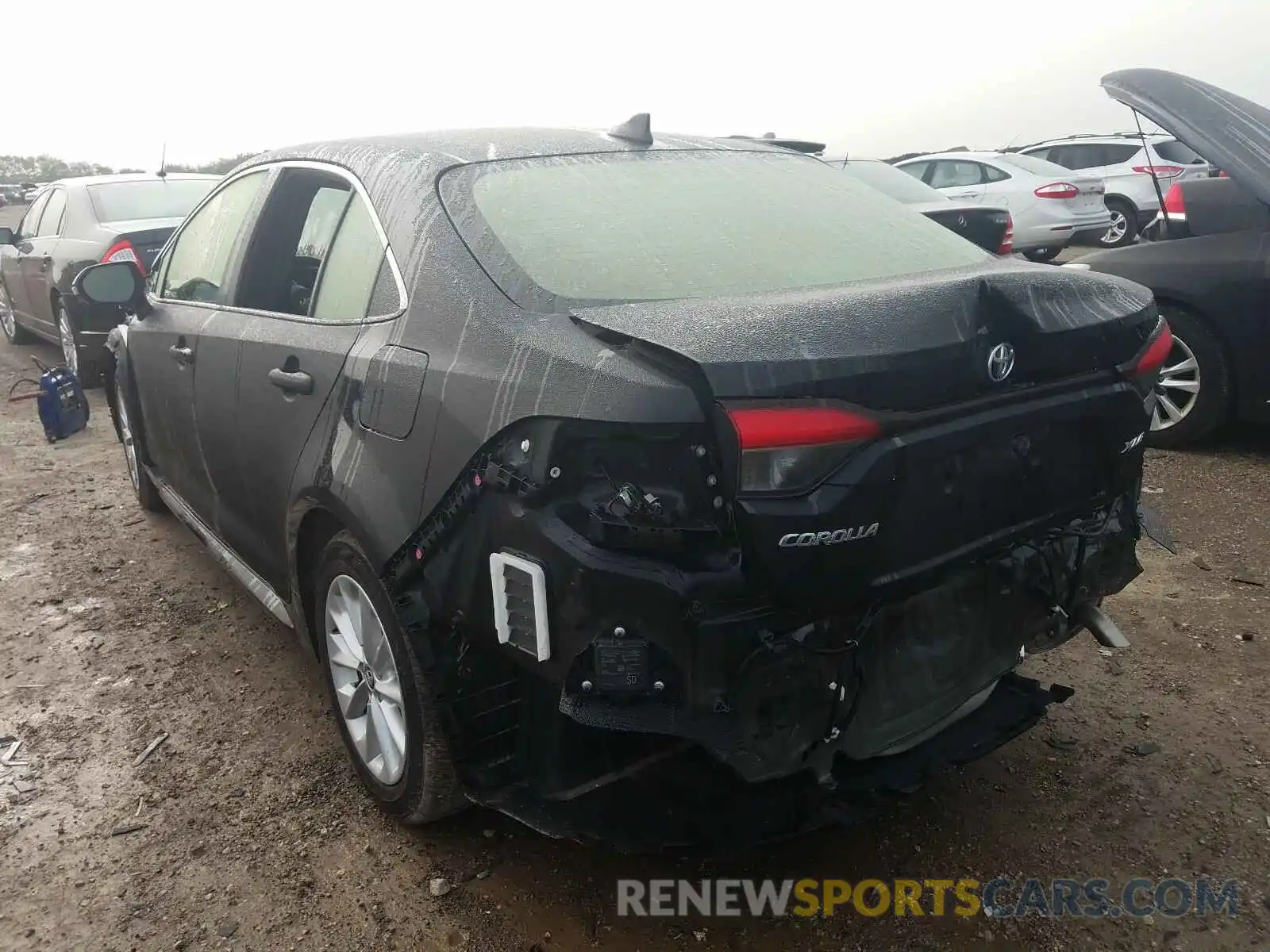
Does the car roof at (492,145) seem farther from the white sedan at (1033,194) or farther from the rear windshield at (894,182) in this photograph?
the white sedan at (1033,194)

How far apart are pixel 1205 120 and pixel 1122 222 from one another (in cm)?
1097

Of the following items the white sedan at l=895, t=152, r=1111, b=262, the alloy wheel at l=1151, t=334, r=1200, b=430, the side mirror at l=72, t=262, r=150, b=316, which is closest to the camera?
the side mirror at l=72, t=262, r=150, b=316

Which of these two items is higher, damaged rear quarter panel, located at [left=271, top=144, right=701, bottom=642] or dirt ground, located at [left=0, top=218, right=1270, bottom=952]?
damaged rear quarter panel, located at [left=271, top=144, right=701, bottom=642]

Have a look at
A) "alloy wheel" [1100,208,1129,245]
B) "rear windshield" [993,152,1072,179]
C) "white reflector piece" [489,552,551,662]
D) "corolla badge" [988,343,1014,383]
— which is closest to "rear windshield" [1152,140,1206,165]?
"alloy wheel" [1100,208,1129,245]

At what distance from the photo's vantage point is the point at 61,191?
8.04 m

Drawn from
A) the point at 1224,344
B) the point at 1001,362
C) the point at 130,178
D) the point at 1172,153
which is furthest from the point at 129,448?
the point at 1172,153

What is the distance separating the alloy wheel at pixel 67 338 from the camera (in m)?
7.54

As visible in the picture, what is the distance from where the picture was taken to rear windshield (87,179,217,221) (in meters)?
7.36

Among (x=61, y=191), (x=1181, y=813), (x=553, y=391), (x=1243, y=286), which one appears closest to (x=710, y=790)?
(x=553, y=391)

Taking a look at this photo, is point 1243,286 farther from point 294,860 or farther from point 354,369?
point 294,860

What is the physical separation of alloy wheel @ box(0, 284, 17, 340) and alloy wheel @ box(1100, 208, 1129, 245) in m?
13.5

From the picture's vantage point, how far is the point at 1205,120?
4062 mm

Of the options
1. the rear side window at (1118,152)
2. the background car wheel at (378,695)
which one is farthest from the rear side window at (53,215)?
→ the rear side window at (1118,152)

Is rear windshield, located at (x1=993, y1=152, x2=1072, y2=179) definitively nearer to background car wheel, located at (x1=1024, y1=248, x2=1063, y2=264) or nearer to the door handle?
background car wheel, located at (x1=1024, y1=248, x2=1063, y2=264)
